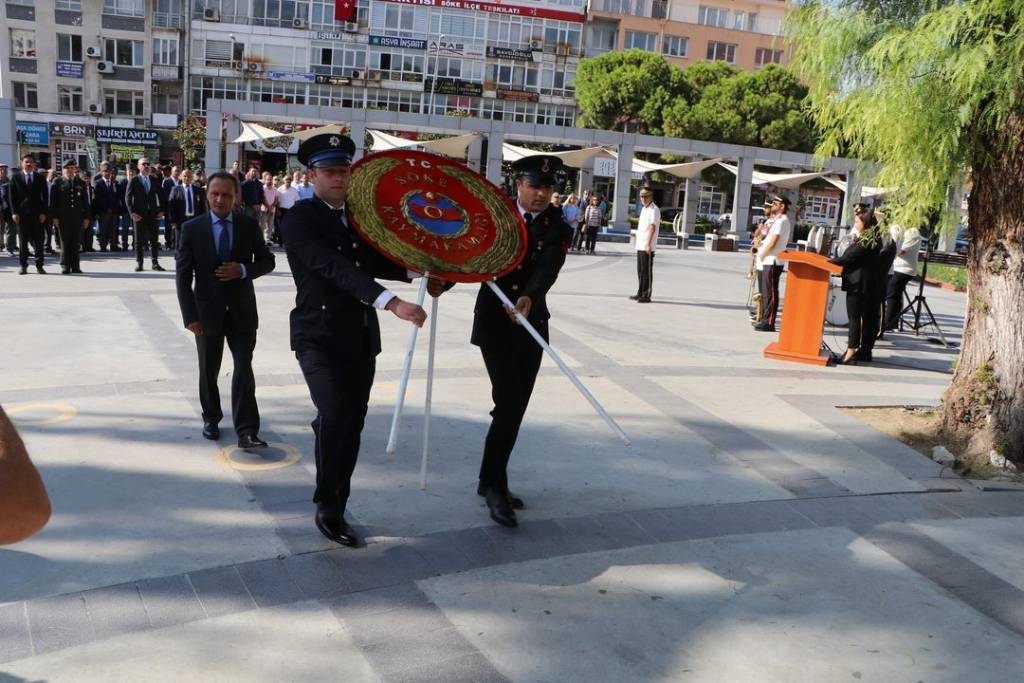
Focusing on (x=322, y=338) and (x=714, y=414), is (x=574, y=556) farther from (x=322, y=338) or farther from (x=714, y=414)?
(x=714, y=414)

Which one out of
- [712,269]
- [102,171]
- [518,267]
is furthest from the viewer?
[712,269]

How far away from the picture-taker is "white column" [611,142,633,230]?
3000cm

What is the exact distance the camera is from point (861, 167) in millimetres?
7234

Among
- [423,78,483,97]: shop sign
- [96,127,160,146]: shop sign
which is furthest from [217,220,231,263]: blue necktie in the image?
[423,78,483,97]: shop sign

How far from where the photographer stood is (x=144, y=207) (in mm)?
14812

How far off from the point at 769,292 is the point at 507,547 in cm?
815

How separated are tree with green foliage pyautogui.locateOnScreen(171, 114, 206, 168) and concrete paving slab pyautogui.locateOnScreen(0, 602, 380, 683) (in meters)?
47.6

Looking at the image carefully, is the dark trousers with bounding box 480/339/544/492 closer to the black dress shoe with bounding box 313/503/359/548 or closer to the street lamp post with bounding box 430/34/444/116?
the black dress shoe with bounding box 313/503/359/548

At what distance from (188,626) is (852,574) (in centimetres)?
301

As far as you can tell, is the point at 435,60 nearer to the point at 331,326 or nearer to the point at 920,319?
the point at 920,319

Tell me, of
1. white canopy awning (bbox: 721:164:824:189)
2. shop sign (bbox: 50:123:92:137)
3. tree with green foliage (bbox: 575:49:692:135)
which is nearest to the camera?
white canopy awning (bbox: 721:164:824:189)

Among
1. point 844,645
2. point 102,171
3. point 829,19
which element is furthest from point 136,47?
point 844,645

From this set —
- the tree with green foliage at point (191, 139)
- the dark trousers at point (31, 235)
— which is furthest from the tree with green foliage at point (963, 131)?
the tree with green foliage at point (191, 139)

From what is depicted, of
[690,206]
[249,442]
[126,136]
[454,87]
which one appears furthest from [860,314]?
[126,136]
